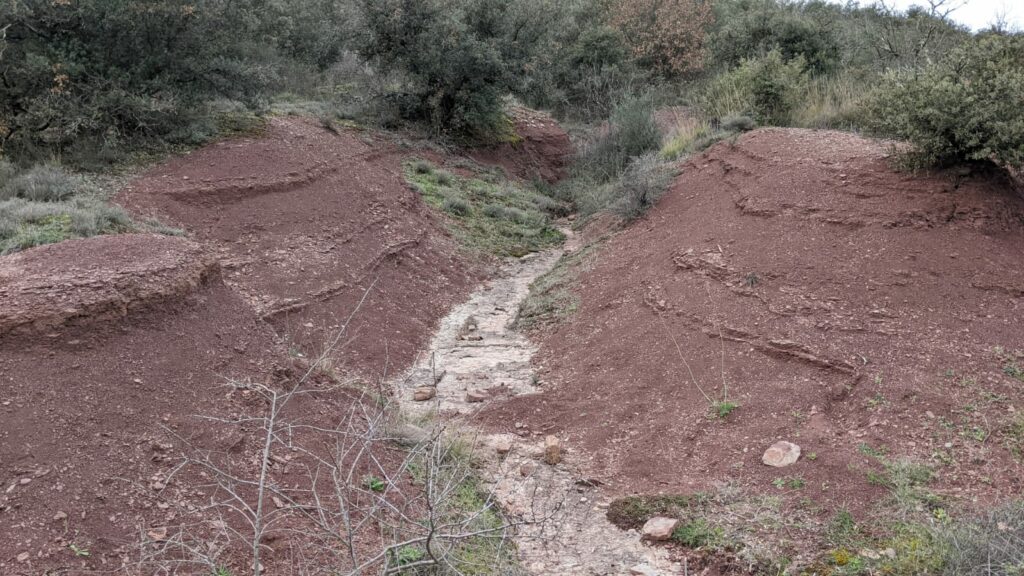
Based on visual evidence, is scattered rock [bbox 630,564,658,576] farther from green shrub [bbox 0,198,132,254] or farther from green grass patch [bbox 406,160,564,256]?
green grass patch [bbox 406,160,564,256]

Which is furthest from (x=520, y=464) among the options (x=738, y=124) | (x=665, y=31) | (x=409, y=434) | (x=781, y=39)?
(x=665, y=31)

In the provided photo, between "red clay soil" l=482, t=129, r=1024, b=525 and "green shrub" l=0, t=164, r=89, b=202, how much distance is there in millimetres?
4794

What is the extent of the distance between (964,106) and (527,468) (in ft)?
16.7

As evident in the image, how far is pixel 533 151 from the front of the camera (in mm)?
15531

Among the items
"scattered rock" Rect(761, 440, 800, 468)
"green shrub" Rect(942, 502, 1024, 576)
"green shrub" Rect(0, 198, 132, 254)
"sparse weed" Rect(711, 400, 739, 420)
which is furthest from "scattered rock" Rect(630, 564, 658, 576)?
"green shrub" Rect(0, 198, 132, 254)

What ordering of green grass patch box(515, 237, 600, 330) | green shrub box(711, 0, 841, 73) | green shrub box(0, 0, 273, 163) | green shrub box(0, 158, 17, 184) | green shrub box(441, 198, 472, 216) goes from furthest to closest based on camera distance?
1. green shrub box(711, 0, 841, 73)
2. green shrub box(441, 198, 472, 216)
3. green shrub box(0, 0, 273, 163)
4. green grass patch box(515, 237, 600, 330)
5. green shrub box(0, 158, 17, 184)

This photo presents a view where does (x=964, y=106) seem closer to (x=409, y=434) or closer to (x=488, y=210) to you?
(x=409, y=434)

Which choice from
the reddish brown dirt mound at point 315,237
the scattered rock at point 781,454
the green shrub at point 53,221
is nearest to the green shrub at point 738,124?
the reddish brown dirt mound at point 315,237

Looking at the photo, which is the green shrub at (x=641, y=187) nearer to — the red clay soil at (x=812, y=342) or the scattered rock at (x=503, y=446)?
the red clay soil at (x=812, y=342)

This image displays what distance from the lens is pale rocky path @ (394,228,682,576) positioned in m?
4.39

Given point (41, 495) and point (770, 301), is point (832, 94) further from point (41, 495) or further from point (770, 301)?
point (41, 495)

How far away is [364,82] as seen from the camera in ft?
49.2

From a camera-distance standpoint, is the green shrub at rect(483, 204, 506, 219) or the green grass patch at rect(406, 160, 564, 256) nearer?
the green grass patch at rect(406, 160, 564, 256)

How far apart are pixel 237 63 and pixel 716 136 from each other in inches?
261
